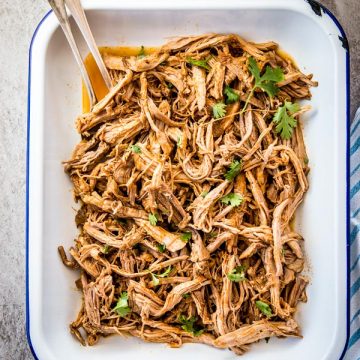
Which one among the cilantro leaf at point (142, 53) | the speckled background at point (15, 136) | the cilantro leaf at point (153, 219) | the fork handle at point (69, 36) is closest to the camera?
the fork handle at point (69, 36)

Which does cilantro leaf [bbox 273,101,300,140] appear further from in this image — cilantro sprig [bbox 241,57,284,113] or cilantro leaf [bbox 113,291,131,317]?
cilantro leaf [bbox 113,291,131,317]

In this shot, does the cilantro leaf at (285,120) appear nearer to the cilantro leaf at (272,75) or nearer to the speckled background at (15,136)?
the cilantro leaf at (272,75)

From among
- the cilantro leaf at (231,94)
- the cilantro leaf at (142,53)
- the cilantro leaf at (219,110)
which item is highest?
the cilantro leaf at (142,53)

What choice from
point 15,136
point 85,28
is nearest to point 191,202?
point 85,28

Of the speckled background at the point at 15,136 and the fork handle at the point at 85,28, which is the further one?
the speckled background at the point at 15,136

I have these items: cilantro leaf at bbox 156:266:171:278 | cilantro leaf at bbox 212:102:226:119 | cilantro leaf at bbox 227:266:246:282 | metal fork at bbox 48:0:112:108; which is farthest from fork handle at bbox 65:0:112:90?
cilantro leaf at bbox 227:266:246:282

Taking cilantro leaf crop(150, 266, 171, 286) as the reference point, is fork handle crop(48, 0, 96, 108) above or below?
above

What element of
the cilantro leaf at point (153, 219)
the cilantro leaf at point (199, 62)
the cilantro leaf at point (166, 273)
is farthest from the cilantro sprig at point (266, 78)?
the cilantro leaf at point (166, 273)
